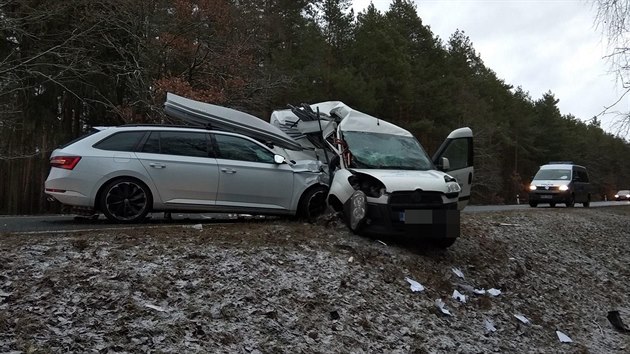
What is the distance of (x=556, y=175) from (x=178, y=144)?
20005 mm

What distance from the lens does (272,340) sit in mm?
5266

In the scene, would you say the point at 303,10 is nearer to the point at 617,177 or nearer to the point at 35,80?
the point at 35,80

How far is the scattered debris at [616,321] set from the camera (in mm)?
8820

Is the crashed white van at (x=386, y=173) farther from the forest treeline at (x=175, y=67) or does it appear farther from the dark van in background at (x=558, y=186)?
the dark van in background at (x=558, y=186)

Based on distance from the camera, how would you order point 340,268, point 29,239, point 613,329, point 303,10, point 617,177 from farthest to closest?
point 617,177, point 303,10, point 613,329, point 340,268, point 29,239

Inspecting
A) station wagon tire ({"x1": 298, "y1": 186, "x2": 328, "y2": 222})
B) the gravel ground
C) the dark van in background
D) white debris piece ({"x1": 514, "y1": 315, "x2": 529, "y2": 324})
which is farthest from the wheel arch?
the dark van in background

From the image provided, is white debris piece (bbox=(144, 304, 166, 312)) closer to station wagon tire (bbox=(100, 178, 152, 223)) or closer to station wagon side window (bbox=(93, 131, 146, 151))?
station wagon tire (bbox=(100, 178, 152, 223))

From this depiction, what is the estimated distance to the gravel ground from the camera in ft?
15.9

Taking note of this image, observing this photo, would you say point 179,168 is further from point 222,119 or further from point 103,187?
point 222,119

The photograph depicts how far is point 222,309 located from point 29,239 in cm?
286

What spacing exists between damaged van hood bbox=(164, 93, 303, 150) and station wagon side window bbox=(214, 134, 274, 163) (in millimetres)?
603

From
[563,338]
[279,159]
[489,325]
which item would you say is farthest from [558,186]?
[489,325]

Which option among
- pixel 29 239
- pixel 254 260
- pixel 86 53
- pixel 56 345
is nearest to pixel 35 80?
pixel 86 53

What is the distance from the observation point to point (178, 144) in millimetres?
8922
